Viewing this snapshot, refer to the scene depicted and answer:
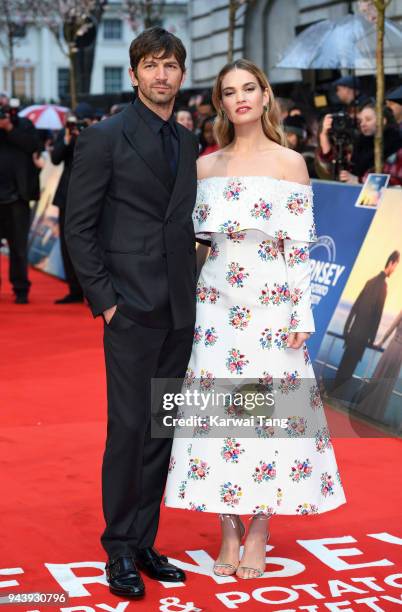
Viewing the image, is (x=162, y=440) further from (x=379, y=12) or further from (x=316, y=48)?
(x=316, y=48)

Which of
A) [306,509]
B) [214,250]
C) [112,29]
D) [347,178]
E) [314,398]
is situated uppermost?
[112,29]

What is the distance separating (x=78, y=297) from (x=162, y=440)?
8051 millimetres

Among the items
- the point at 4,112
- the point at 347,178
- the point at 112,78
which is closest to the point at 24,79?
the point at 112,78

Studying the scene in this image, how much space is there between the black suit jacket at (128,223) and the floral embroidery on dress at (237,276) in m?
0.22

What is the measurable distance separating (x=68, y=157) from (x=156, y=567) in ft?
26.9

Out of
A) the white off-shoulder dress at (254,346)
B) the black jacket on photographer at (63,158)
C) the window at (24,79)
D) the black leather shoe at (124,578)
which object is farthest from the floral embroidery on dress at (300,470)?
the window at (24,79)

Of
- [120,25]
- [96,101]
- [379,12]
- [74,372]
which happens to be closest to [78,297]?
[74,372]

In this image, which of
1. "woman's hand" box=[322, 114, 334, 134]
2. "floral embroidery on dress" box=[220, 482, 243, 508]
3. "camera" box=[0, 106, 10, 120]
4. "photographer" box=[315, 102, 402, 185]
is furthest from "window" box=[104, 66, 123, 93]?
"floral embroidery on dress" box=[220, 482, 243, 508]

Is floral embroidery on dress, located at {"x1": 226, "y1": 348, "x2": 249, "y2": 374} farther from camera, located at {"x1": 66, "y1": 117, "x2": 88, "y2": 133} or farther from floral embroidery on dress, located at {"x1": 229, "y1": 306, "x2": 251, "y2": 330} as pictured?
camera, located at {"x1": 66, "y1": 117, "x2": 88, "y2": 133}

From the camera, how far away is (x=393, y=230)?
8008 millimetres

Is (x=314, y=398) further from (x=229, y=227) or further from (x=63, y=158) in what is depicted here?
(x=63, y=158)

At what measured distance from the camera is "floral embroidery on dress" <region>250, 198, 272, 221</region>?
4836 mm

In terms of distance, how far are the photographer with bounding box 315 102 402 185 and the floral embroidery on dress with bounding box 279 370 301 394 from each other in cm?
504

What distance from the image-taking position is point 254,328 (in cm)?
489
